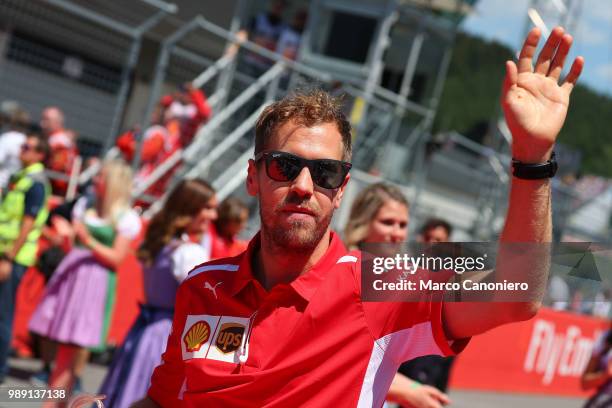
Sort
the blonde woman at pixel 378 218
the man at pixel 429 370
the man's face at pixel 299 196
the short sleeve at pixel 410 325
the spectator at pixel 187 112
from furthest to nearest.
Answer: the spectator at pixel 187 112, the man at pixel 429 370, the blonde woman at pixel 378 218, the man's face at pixel 299 196, the short sleeve at pixel 410 325

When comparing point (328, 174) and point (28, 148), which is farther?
point (28, 148)

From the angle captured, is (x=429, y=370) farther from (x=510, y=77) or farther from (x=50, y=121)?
(x=50, y=121)

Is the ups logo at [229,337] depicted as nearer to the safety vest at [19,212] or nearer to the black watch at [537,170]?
the black watch at [537,170]

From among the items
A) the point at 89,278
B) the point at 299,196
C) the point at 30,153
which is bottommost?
the point at 89,278

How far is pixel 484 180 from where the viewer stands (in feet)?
43.7

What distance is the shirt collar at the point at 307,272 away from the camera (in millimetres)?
2457

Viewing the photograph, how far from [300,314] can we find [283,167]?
41 cm

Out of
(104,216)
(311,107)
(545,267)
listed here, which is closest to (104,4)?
(104,216)

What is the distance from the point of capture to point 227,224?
656 centimetres

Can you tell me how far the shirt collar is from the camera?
246 centimetres

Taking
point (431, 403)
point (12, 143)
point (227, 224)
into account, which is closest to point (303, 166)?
point (431, 403)

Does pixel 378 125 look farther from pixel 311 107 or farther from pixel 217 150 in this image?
pixel 311 107

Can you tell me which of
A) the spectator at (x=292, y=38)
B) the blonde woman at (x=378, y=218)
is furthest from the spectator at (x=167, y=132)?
the blonde woman at (x=378, y=218)

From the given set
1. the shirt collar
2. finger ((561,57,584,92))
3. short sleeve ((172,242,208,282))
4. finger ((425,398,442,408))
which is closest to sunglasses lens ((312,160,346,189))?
the shirt collar
